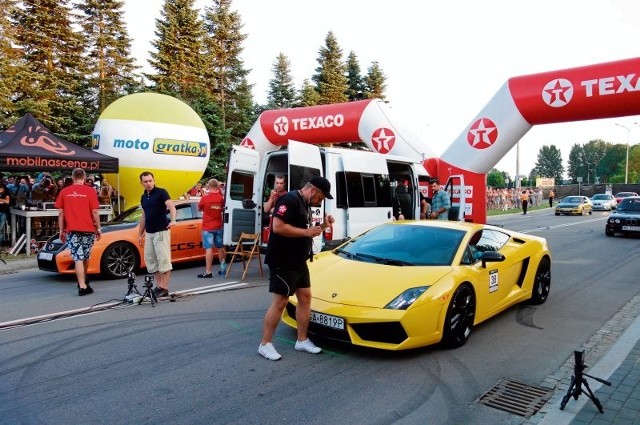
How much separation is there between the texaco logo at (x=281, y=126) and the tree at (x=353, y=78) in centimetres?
3571

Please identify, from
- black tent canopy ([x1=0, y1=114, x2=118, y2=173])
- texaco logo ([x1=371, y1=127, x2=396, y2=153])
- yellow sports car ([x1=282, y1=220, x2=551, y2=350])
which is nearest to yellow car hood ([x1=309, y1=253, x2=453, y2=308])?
yellow sports car ([x1=282, y1=220, x2=551, y2=350])

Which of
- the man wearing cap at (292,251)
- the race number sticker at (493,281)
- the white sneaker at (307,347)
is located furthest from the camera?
the race number sticker at (493,281)

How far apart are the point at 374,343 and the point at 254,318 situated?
210cm

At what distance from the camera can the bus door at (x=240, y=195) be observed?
364 inches

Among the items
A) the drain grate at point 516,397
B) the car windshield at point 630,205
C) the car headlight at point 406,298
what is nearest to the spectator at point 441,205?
the car headlight at point 406,298

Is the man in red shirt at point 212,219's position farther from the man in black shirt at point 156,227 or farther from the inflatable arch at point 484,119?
the inflatable arch at point 484,119

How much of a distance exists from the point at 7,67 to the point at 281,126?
2232cm

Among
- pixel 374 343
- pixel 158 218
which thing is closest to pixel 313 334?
pixel 374 343

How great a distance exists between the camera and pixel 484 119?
13.2 m

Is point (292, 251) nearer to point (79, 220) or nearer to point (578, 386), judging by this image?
point (578, 386)

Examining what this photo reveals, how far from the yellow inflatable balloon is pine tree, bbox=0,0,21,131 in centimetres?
1688

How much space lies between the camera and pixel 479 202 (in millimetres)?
13891

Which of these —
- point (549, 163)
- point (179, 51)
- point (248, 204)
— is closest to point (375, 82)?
point (179, 51)

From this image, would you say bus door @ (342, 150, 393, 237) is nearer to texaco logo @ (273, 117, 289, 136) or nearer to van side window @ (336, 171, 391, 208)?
van side window @ (336, 171, 391, 208)
